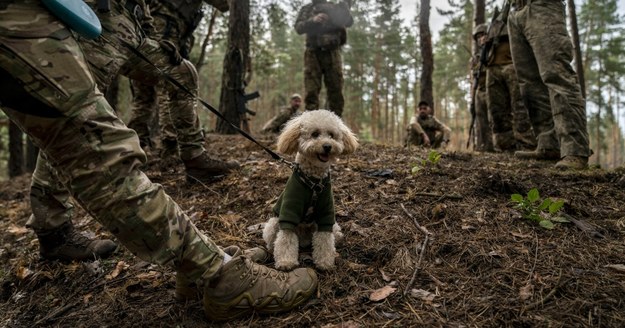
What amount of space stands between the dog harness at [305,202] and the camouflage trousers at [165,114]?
2.10m

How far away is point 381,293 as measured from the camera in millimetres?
2148

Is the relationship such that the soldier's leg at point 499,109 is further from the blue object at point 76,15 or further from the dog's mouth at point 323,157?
the blue object at point 76,15

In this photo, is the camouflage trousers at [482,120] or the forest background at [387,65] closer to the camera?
the camouflage trousers at [482,120]

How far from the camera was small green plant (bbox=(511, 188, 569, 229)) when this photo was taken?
272 centimetres

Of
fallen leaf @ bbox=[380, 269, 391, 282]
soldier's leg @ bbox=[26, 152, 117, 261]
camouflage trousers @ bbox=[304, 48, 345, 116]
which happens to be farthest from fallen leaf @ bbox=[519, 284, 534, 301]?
camouflage trousers @ bbox=[304, 48, 345, 116]

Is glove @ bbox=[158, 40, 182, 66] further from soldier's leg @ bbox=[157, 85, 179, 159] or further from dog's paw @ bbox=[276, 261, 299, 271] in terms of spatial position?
dog's paw @ bbox=[276, 261, 299, 271]

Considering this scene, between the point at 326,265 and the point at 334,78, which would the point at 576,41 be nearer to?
the point at 334,78

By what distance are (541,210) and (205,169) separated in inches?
147

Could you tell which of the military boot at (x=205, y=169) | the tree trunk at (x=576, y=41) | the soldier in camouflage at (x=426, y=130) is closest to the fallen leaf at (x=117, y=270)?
the military boot at (x=205, y=169)

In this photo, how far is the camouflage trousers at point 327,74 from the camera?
9016mm

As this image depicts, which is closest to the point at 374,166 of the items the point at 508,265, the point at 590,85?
the point at 508,265

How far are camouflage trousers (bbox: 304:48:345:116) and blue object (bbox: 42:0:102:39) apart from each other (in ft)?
24.4

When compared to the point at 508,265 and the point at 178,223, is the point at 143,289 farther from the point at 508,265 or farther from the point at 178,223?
the point at 508,265

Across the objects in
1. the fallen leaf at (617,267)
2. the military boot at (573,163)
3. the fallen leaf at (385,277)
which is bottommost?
the fallen leaf at (385,277)
